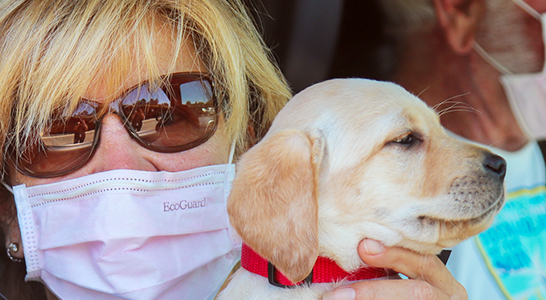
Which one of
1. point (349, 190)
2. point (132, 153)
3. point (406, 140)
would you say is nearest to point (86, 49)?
point (132, 153)

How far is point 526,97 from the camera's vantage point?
11.3 ft

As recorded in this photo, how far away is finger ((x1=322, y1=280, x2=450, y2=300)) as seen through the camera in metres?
1.77

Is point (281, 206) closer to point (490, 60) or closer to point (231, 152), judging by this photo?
point (231, 152)

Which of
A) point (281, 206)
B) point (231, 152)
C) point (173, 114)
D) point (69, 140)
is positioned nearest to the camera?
point (281, 206)

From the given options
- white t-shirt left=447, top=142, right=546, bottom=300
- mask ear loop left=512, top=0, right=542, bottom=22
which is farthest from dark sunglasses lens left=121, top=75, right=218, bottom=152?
mask ear loop left=512, top=0, right=542, bottom=22

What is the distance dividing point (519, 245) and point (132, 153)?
258cm

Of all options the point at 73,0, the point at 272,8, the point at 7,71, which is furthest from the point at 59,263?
the point at 272,8

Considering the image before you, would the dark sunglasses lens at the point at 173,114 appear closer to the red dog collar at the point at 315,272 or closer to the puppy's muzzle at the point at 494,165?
the red dog collar at the point at 315,272

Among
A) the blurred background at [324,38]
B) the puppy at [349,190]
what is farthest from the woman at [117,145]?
the blurred background at [324,38]

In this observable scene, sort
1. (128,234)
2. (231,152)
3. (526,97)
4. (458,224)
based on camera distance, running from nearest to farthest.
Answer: (458,224) → (128,234) → (231,152) → (526,97)

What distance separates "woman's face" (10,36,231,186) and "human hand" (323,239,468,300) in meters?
0.97

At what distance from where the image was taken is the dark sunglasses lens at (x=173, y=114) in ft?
7.33

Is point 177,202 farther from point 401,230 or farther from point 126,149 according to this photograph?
point 401,230

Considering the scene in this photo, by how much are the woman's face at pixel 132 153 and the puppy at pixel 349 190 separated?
570mm
